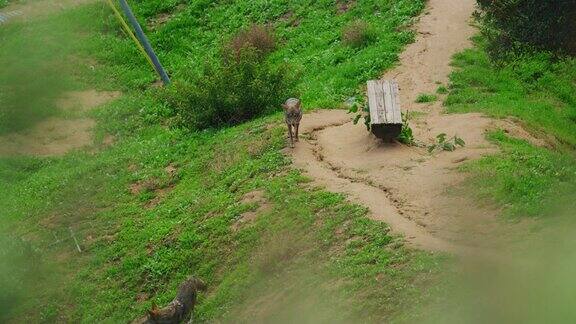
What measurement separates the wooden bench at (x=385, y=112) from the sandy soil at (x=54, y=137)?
1085cm

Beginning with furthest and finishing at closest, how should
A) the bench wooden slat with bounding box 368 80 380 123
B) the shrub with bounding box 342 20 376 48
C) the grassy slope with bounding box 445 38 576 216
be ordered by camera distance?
the shrub with bounding box 342 20 376 48 → the bench wooden slat with bounding box 368 80 380 123 → the grassy slope with bounding box 445 38 576 216

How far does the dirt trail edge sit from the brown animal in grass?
3251 millimetres

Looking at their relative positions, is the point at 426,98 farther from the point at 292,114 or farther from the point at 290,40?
the point at 290,40

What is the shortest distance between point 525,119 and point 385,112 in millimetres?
3568

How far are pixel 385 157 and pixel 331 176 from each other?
1165 millimetres

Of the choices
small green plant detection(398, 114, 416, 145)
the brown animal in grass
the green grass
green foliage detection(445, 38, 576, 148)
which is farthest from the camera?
green foliage detection(445, 38, 576, 148)

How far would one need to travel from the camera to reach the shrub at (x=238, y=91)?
72.7 ft

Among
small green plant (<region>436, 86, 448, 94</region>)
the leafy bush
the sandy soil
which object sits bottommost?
the sandy soil

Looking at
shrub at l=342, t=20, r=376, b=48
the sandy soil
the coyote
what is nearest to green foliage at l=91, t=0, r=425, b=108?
shrub at l=342, t=20, r=376, b=48

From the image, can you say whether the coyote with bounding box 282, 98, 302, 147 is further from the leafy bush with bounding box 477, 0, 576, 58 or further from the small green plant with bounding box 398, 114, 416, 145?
the leafy bush with bounding box 477, 0, 576, 58

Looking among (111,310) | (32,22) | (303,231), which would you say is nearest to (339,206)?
(303,231)

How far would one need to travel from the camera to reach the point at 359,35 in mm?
25281

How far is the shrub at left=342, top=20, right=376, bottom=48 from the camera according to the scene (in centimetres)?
2523

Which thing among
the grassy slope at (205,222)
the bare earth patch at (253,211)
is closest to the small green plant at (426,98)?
the grassy slope at (205,222)
